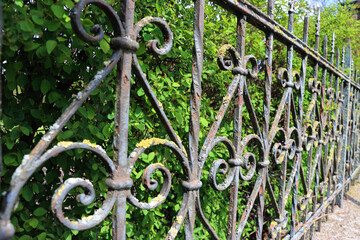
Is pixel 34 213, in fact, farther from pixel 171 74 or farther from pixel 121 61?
pixel 171 74

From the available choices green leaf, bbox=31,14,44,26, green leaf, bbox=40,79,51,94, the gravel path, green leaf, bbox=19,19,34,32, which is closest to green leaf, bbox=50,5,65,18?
green leaf, bbox=31,14,44,26

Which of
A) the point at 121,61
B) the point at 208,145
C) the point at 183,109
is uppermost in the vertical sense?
the point at 121,61

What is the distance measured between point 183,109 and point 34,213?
96 centimetres

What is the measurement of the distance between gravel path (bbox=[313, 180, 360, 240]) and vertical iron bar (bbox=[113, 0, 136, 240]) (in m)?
2.41

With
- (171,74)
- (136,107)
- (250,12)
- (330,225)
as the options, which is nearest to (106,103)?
(136,107)

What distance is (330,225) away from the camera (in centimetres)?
337

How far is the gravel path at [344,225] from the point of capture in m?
3.09

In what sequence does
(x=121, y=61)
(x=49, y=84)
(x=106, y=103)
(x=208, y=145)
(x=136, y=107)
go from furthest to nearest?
(x=136, y=107) → (x=106, y=103) → (x=208, y=145) → (x=49, y=84) → (x=121, y=61)

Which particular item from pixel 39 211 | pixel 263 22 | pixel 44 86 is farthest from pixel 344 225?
pixel 44 86

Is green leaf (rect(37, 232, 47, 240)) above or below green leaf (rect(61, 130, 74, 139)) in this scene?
below

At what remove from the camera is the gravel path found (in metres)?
3.09

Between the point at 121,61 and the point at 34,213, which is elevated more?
the point at 121,61

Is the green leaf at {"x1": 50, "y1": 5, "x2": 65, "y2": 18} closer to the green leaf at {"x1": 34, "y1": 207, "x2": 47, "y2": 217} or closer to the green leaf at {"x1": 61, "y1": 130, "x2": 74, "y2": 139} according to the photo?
the green leaf at {"x1": 61, "y1": 130, "x2": 74, "y2": 139}

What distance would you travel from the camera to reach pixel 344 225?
3.38m
